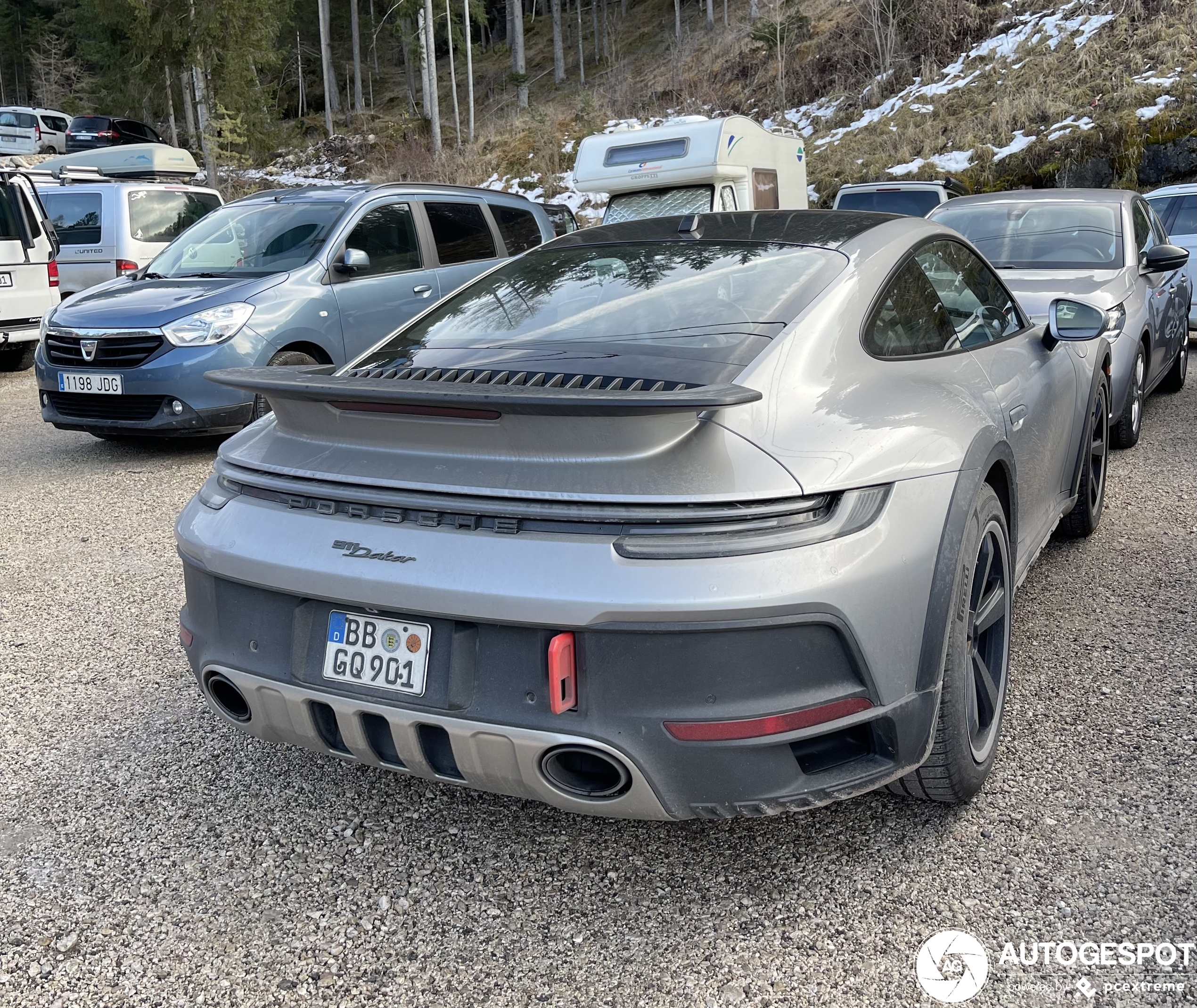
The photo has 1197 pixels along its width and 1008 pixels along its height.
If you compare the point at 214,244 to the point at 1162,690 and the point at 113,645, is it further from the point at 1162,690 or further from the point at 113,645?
the point at 1162,690

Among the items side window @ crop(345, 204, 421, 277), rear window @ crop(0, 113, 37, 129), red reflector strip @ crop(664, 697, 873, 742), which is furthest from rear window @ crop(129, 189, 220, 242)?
rear window @ crop(0, 113, 37, 129)

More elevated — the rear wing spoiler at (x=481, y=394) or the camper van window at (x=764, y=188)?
the rear wing spoiler at (x=481, y=394)

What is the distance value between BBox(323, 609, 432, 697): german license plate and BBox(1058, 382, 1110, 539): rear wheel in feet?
10.9

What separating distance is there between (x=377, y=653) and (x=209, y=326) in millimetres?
5203

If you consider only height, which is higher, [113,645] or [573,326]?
[573,326]

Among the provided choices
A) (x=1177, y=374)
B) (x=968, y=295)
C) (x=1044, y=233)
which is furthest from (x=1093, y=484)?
(x=1177, y=374)

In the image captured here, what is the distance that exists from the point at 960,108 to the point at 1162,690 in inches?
902

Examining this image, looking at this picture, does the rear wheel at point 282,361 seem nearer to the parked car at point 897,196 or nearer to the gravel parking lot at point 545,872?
the gravel parking lot at point 545,872

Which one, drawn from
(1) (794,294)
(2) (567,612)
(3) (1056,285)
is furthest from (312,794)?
(3) (1056,285)

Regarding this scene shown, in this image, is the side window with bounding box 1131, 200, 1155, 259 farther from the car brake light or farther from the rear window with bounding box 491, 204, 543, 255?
the car brake light

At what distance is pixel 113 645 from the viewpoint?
396 centimetres

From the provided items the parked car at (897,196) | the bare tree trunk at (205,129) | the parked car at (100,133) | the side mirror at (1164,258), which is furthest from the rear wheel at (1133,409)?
the parked car at (100,133)

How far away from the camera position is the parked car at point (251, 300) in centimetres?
670

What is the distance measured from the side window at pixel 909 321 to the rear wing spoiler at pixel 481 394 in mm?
607
